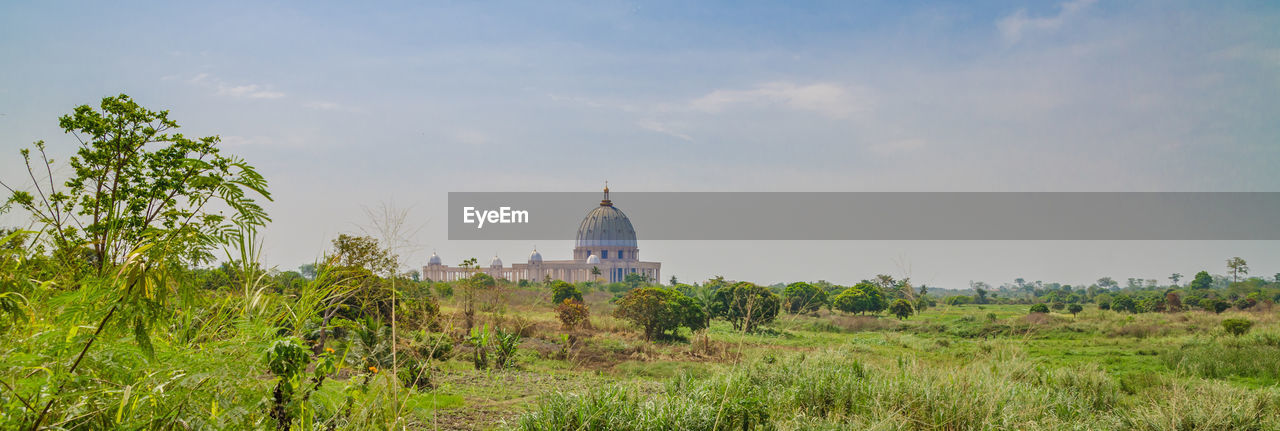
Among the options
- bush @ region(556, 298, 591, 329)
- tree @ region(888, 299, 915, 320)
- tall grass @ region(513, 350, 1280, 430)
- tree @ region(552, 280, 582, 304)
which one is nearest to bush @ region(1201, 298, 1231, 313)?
tree @ region(888, 299, 915, 320)

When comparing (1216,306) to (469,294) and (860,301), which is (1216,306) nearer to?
(860,301)

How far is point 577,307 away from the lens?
1795 cm

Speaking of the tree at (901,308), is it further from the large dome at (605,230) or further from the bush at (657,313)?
the large dome at (605,230)

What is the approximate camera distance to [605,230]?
303 feet

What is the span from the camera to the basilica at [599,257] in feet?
278

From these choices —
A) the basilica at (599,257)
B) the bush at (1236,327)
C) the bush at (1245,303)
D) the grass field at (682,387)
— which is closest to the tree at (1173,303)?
the bush at (1245,303)

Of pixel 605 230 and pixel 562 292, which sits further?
pixel 605 230

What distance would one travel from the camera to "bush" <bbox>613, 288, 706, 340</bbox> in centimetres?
1595

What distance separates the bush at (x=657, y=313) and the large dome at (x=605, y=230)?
75.5 metres

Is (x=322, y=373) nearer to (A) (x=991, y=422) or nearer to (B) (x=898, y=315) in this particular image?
(A) (x=991, y=422)

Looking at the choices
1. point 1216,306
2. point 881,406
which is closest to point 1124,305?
point 1216,306

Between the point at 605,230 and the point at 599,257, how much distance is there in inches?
189

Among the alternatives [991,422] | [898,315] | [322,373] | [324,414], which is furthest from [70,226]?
[898,315]

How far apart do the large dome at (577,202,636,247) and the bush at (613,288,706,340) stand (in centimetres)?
7554
